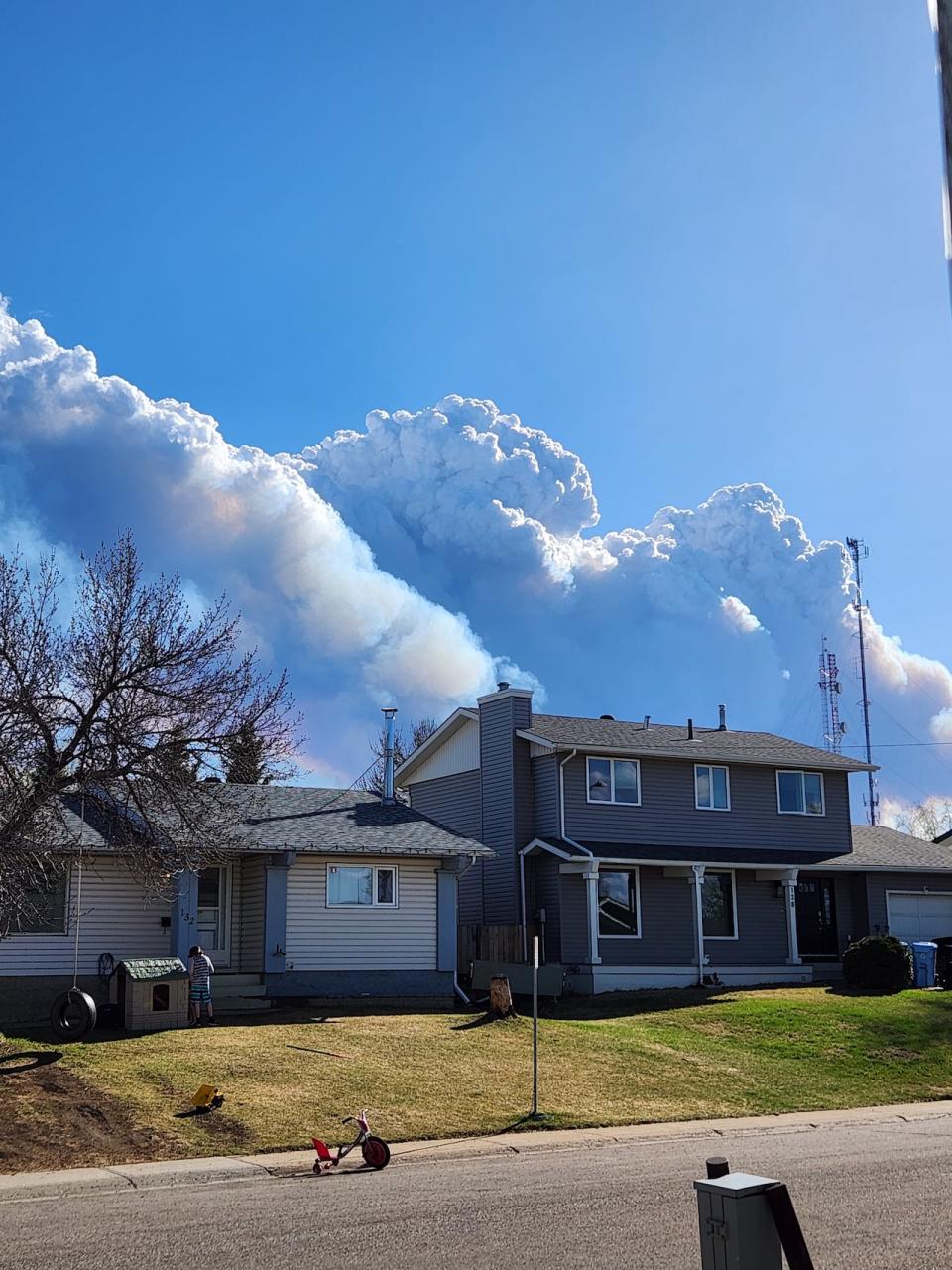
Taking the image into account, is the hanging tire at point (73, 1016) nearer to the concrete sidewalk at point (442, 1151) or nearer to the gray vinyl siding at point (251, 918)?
the gray vinyl siding at point (251, 918)

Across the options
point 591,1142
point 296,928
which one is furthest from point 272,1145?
point 296,928

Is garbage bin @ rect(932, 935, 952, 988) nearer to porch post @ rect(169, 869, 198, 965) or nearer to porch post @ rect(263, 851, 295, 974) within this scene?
porch post @ rect(263, 851, 295, 974)

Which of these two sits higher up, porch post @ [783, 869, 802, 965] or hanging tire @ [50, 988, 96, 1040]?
porch post @ [783, 869, 802, 965]

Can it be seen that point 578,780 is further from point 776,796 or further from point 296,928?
point 296,928

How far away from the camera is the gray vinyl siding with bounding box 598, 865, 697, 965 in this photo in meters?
33.3

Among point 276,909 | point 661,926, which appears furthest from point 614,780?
point 276,909

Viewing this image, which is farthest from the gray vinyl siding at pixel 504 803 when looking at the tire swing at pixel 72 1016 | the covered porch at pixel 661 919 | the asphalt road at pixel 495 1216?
the asphalt road at pixel 495 1216

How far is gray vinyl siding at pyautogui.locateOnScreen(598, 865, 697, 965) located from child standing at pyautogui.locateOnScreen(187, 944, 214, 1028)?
1224 centimetres

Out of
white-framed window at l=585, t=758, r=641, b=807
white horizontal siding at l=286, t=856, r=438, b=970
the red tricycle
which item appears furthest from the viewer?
white-framed window at l=585, t=758, r=641, b=807

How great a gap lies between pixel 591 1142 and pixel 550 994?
1344 cm

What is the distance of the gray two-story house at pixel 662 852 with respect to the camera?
3300 cm

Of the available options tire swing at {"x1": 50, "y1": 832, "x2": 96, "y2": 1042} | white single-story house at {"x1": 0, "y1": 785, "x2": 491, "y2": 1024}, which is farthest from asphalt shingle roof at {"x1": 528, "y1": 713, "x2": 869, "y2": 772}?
tire swing at {"x1": 50, "y1": 832, "x2": 96, "y2": 1042}

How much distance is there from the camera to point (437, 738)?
3825 cm

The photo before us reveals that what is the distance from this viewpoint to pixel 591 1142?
15.8m
